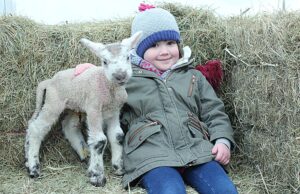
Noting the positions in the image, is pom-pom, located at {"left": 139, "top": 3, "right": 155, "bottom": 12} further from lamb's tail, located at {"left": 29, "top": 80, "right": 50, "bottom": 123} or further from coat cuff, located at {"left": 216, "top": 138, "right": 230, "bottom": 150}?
coat cuff, located at {"left": 216, "top": 138, "right": 230, "bottom": 150}

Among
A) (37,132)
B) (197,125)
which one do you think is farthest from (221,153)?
(37,132)

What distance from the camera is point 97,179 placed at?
3.56 meters

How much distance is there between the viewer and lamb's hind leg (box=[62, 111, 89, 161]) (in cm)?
408

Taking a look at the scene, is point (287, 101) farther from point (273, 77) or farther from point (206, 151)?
point (206, 151)

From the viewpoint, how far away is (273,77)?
3.52 metres

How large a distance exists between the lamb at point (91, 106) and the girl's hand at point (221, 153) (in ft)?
2.43

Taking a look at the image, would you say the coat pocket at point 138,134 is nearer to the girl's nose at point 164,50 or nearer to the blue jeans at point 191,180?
the blue jeans at point 191,180

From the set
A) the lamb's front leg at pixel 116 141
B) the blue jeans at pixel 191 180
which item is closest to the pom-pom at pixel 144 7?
the lamb's front leg at pixel 116 141

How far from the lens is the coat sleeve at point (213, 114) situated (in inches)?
151

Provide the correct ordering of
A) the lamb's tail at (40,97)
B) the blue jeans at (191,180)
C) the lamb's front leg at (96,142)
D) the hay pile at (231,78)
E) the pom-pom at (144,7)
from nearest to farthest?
the blue jeans at (191,180)
the hay pile at (231,78)
the lamb's front leg at (96,142)
the lamb's tail at (40,97)
the pom-pom at (144,7)

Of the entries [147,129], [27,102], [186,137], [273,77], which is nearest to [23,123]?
[27,102]

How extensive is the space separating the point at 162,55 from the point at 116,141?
84 cm

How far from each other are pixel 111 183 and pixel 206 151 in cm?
76

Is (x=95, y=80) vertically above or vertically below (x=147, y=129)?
above
